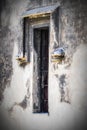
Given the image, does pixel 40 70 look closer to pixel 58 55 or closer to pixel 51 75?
pixel 51 75

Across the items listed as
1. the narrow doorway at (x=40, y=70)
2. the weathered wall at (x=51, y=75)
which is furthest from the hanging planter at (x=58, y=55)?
the narrow doorway at (x=40, y=70)

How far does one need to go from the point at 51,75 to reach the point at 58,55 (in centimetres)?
54

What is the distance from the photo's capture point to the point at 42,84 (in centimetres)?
1039

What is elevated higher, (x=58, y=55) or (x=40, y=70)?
(x=58, y=55)

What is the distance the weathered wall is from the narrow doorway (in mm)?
126

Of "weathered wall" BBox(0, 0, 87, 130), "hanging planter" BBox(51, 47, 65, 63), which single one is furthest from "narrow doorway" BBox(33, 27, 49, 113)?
"hanging planter" BBox(51, 47, 65, 63)

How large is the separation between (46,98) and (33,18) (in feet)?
5.85

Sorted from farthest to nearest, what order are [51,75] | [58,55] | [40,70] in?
1. [40,70]
2. [51,75]
3. [58,55]

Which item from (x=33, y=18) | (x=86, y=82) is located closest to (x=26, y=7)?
(x=33, y=18)

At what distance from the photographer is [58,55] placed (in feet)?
31.3

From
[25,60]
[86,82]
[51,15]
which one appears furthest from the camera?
[25,60]

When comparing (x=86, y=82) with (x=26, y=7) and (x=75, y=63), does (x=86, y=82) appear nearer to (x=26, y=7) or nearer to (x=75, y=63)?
(x=75, y=63)

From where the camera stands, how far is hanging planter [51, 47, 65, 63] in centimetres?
951

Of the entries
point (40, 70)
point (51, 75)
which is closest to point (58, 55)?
point (51, 75)
